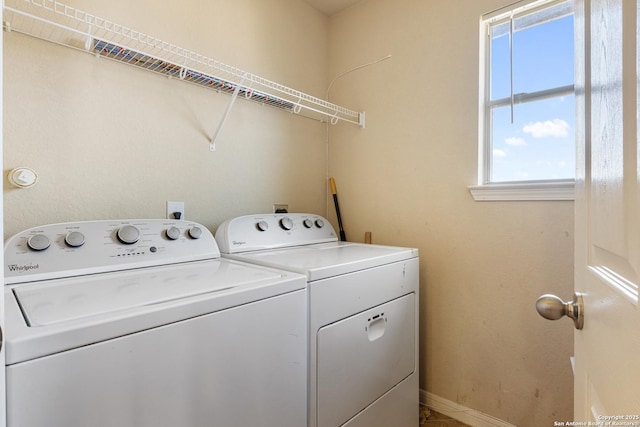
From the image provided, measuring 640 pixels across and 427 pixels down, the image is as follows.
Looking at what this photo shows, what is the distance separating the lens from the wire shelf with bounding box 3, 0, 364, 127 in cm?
116

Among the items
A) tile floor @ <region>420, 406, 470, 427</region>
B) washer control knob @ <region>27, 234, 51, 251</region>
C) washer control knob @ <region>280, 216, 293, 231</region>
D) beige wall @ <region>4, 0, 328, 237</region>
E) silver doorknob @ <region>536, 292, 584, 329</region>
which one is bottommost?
tile floor @ <region>420, 406, 470, 427</region>

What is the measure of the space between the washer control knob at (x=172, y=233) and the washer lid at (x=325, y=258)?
0.25 m

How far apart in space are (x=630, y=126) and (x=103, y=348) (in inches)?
37.4

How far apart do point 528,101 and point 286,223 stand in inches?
55.2

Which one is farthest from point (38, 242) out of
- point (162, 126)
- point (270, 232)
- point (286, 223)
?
point (286, 223)

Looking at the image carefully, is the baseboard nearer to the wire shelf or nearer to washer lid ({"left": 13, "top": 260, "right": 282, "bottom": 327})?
washer lid ({"left": 13, "top": 260, "right": 282, "bottom": 327})

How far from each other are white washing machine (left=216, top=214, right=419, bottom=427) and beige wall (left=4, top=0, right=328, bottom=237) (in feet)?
1.04

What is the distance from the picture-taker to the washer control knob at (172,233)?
1330mm

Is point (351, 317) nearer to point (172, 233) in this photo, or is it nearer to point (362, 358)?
point (362, 358)

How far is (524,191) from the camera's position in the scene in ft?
5.12

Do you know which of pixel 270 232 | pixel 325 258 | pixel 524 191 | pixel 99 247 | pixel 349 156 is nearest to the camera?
pixel 99 247

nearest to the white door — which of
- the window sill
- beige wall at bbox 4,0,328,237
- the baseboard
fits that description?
the window sill

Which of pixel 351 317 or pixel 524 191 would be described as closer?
pixel 351 317

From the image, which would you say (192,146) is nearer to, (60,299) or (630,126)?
(60,299)
